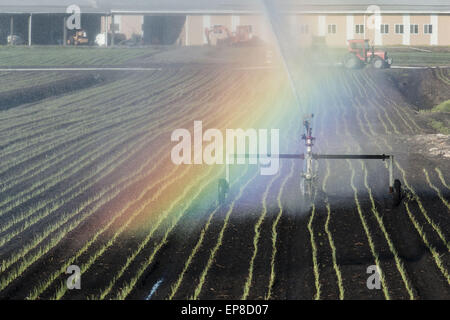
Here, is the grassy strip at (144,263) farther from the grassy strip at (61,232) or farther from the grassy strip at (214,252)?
the grassy strip at (61,232)

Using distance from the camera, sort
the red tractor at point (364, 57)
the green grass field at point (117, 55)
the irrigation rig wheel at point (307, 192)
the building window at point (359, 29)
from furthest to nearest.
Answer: the building window at point (359, 29) < the green grass field at point (117, 55) < the red tractor at point (364, 57) < the irrigation rig wheel at point (307, 192)

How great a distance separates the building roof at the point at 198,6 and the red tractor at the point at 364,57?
15.6 m

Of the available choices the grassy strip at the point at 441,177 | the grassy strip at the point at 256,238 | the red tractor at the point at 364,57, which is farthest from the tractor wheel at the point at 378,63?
the grassy strip at the point at 256,238

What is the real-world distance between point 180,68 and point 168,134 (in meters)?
17.0

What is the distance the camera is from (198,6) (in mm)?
56594

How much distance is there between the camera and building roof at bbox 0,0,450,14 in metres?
52.9

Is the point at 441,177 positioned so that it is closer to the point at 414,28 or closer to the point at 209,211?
the point at 209,211

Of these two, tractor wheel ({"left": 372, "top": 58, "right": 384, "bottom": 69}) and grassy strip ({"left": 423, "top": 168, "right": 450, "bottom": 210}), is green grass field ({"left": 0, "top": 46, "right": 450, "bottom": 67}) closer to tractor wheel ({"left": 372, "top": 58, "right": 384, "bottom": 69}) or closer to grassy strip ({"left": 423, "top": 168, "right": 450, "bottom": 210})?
tractor wheel ({"left": 372, "top": 58, "right": 384, "bottom": 69})

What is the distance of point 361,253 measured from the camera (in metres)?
8.52

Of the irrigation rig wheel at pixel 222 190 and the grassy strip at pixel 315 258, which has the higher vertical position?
the irrigation rig wheel at pixel 222 190

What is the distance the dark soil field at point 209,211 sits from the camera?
7.63 metres

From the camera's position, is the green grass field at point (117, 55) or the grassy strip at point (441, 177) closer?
the grassy strip at point (441, 177)
